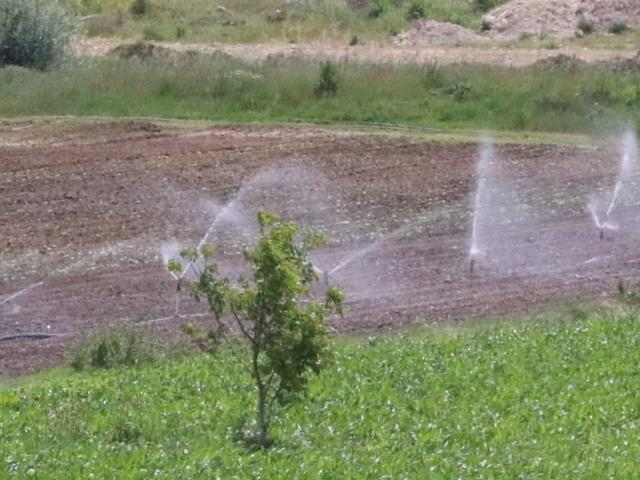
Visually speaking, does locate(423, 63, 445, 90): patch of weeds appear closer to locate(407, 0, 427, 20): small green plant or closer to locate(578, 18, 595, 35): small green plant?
locate(578, 18, 595, 35): small green plant

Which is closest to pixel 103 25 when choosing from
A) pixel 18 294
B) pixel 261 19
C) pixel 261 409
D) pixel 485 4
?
pixel 261 19

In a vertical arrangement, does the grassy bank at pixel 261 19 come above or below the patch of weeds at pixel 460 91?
below

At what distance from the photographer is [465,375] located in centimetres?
1441

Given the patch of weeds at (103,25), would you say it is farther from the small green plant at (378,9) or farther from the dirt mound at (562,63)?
the dirt mound at (562,63)

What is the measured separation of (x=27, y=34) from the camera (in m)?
34.1

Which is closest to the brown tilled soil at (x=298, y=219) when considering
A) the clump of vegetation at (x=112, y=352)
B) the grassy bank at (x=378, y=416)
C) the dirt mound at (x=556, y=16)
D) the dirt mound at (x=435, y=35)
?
the clump of vegetation at (x=112, y=352)

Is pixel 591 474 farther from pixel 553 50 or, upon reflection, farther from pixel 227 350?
pixel 553 50

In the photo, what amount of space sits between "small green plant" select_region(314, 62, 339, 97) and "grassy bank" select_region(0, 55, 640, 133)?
0.13m

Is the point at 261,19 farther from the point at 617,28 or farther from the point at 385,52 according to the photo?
the point at 617,28

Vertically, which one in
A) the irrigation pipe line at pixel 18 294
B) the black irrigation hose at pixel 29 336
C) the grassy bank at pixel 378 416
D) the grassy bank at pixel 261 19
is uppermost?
the grassy bank at pixel 378 416

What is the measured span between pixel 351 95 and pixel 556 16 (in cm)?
2060

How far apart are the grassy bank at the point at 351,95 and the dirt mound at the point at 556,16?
51.9ft

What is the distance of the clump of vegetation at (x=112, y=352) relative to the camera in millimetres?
16484

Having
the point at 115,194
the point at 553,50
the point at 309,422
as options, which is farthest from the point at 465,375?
the point at 553,50
